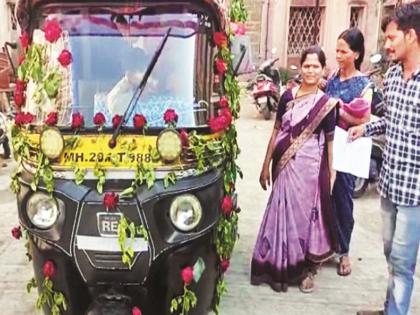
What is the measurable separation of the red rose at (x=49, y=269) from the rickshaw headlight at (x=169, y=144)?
84 cm

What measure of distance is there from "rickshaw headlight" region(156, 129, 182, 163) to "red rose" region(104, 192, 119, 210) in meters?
0.32

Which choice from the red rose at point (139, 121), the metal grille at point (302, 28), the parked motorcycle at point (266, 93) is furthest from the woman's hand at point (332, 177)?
the metal grille at point (302, 28)

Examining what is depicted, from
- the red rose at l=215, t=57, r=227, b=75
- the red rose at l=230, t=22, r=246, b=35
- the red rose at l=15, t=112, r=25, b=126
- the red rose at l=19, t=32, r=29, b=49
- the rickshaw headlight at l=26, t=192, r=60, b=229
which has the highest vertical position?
the red rose at l=230, t=22, r=246, b=35

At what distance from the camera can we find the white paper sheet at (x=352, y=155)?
364 centimetres

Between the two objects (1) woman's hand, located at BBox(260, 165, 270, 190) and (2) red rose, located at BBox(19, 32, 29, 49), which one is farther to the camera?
(1) woman's hand, located at BBox(260, 165, 270, 190)

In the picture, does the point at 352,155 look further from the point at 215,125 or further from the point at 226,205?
the point at 215,125

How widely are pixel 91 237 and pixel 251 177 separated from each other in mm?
4855

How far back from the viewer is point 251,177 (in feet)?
24.3

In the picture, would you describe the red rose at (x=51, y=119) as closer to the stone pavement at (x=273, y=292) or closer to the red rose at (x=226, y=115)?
the red rose at (x=226, y=115)

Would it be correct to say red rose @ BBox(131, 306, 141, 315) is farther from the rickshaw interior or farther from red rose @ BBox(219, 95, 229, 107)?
red rose @ BBox(219, 95, 229, 107)

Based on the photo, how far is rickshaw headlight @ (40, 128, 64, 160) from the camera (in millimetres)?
2730

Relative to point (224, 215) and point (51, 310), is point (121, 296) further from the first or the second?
point (224, 215)

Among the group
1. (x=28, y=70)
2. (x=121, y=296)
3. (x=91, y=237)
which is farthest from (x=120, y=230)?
(x=28, y=70)

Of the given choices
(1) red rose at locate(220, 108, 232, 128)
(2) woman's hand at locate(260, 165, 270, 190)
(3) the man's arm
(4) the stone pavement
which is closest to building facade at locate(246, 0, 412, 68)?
(4) the stone pavement
